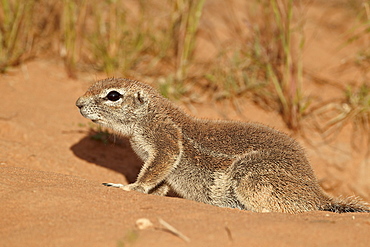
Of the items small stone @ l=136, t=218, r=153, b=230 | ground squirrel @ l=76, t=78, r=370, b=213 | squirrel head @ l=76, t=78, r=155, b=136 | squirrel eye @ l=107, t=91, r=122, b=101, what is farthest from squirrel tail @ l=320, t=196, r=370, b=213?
squirrel eye @ l=107, t=91, r=122, b=101

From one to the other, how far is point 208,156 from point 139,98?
1162mm

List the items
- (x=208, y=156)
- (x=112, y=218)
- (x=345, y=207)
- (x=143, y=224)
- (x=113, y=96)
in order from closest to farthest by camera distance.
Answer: (x=143, y=224), (x=112, y=218), (x=345, y=207), (x=208, y=156), (x=113, y=96)

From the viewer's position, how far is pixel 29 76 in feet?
26.1

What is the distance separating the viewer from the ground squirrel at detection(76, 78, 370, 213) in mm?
4402

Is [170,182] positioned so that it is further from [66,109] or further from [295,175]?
[66,109]

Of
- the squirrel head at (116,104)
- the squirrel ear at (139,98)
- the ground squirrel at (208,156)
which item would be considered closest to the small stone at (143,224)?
the ground squirrel at (208,156)

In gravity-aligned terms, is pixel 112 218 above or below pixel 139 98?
below

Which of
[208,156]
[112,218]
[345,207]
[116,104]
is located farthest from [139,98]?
[345,207]

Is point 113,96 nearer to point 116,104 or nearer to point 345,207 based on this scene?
point 116,104

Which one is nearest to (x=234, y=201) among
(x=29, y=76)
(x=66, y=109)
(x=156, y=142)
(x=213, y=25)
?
(x=156, y=142)

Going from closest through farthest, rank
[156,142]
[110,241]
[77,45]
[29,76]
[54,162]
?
1. [110,241]
2. [156,142]
3. [54,162]
4. [29,76]
5. [77,45]

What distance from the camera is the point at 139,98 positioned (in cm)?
517

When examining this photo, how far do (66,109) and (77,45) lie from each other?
2.03m

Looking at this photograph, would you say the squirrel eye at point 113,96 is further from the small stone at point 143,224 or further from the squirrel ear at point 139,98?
the small stone at point 143,224
